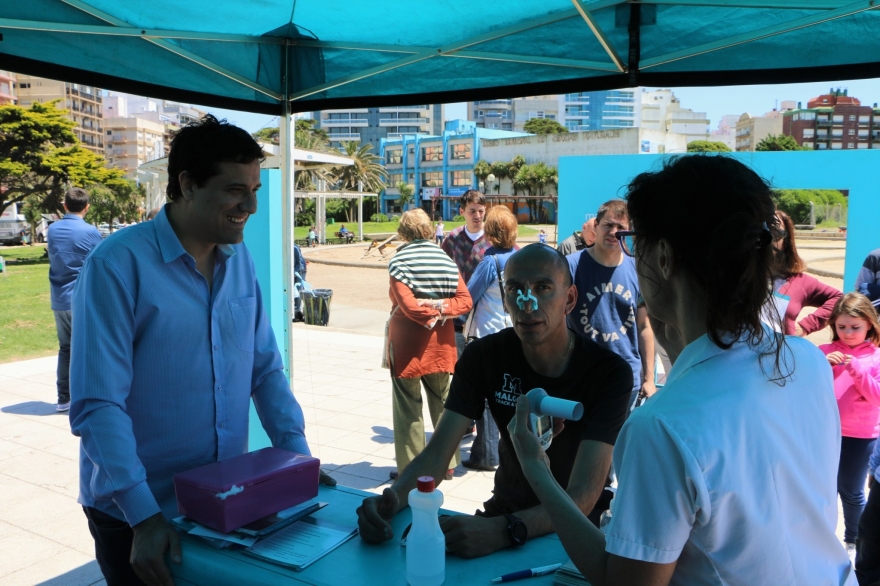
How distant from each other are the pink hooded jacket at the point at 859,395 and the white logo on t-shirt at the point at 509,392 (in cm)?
226

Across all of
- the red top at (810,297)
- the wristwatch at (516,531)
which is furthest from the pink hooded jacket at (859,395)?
the wristwatch at (516,531)

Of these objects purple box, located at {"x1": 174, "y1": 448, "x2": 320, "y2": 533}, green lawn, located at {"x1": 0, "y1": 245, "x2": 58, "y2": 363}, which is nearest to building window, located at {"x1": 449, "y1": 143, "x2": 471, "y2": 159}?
green lawn, located at {"x1": 0, "y1": 245, "x2": 58, "y2": 363}

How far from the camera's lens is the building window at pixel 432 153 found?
90.5m

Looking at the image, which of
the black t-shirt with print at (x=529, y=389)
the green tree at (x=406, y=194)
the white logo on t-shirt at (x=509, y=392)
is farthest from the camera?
the green tree at (x=406, y=194)

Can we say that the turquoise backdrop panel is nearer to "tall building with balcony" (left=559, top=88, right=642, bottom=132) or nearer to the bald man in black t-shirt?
the bald man in black t-shirt

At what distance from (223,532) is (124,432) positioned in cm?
37

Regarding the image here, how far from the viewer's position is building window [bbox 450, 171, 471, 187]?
86.3 m

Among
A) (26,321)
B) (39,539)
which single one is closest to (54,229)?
(39,539)

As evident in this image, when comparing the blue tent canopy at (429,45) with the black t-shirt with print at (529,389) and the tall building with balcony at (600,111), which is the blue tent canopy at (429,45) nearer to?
the black t-shirt with print at (529,389)

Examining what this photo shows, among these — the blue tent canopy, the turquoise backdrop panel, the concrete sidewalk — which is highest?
the blue tent canopy

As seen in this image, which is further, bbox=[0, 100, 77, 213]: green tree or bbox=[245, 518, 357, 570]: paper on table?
bbox=[0, 100, 77, 213]: green tree

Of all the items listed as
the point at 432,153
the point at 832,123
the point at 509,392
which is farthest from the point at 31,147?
the point at 832,123

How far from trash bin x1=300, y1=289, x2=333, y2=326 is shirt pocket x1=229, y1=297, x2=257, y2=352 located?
29.0 ft

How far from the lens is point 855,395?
3629 millimetres
